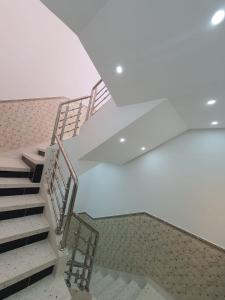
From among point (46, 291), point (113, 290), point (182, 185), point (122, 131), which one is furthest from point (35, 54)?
point (113, 290)

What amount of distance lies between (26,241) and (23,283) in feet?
1.39

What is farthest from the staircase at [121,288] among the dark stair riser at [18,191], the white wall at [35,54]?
the white wall at [35,54]

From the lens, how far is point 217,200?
10.5ft

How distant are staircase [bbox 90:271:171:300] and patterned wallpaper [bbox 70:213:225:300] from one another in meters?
0.16

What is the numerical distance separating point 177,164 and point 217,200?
94 centimetres

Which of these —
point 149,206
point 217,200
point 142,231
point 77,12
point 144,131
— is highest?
point 77,12

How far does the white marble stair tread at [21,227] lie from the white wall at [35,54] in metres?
2.29

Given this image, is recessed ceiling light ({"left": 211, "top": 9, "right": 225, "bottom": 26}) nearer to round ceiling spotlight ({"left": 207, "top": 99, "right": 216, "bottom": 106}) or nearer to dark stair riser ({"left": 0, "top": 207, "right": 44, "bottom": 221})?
round ceiling spotlight ({"left": 207, "top": 99, "right": 216, "bottom": 106})

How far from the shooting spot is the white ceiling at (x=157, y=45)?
1.64m

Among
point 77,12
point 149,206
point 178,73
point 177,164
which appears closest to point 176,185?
point 177,164

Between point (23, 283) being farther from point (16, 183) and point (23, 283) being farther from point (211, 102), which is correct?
point (211, 102)

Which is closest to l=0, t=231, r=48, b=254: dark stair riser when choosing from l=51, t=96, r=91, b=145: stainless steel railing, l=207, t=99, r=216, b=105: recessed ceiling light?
l=51, t=96, r=91, b=145: stainless steel railing

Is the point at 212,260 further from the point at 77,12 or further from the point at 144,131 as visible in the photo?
the point at 77,12

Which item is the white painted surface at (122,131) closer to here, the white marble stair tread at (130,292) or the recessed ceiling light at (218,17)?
the recessed ceiling light at (218,17)
